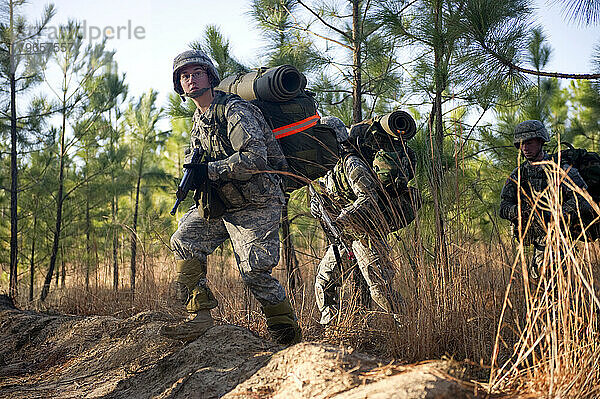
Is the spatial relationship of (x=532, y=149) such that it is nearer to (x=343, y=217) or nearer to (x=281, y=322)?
(x=343, y=217)

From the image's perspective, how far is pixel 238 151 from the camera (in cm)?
280

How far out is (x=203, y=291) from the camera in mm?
2982

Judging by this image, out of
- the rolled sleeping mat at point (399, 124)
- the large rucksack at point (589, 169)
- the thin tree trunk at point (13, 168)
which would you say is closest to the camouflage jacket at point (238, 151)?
the rolled sleeping mat at point (399, 124)

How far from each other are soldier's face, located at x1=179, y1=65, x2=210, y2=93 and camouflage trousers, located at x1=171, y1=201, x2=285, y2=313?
0.72 meters

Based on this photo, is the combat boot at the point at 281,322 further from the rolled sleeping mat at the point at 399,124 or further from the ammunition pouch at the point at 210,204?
the rolled sleeping mat at the point at 399,124

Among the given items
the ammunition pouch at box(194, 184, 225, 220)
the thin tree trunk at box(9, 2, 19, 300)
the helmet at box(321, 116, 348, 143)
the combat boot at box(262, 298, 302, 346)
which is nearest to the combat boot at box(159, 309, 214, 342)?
the combat boot at box(262, 298, 302, 346)

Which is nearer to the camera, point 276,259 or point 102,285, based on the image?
point 276,259

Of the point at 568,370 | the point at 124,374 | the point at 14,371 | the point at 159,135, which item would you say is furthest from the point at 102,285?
the point at 159,135

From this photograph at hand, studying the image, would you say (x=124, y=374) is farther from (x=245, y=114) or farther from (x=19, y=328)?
(x=19, y=328)

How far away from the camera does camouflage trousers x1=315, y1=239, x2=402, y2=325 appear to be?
2.91m

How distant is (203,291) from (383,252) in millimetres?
1061

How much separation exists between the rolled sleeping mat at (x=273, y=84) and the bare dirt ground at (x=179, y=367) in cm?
137

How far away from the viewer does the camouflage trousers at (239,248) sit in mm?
2838

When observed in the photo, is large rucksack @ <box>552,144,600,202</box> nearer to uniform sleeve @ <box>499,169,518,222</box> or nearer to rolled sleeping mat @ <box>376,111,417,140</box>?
uniform sleeve @ <box>499,169,518,222</box>
